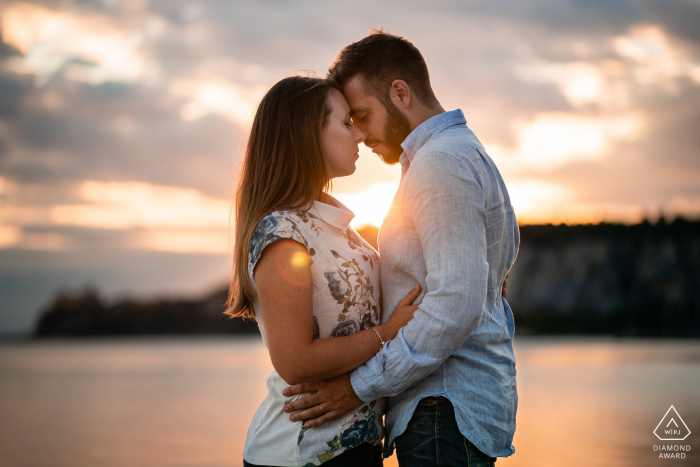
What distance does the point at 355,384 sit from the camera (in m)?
2.32

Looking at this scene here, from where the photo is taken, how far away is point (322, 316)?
2340 millimetres

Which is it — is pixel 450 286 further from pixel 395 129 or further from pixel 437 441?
pixel 395 129

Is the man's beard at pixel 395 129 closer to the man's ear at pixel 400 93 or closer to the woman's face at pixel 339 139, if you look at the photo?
the man's ear at pixel 400 93

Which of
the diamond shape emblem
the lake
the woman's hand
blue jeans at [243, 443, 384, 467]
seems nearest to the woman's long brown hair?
the woman's hand

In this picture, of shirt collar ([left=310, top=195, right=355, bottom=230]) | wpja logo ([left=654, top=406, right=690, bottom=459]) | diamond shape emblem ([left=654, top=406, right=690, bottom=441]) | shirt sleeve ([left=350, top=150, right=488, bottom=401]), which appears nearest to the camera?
shirt sleeve ([left=350, top=150, right=488, bottom=401])

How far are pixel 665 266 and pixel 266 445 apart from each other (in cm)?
5050

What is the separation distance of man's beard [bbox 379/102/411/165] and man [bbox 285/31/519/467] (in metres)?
0.10

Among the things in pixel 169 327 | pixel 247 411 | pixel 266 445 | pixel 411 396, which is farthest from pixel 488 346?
pixel 169 327

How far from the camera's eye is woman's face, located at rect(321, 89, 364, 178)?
8.50 ft

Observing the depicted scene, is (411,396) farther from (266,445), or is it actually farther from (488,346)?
(266,445)

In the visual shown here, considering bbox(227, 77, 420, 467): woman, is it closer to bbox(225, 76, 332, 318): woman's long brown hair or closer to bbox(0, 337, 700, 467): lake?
bbox(225, 76, 332, 318): woman's long brown hair

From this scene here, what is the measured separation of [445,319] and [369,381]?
15.6 inches

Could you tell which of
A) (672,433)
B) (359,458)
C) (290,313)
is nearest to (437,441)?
(359,458)

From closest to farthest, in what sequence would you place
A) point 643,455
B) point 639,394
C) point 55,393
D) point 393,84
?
point 393,84, point 643,455, point 639,394, point 55,393
